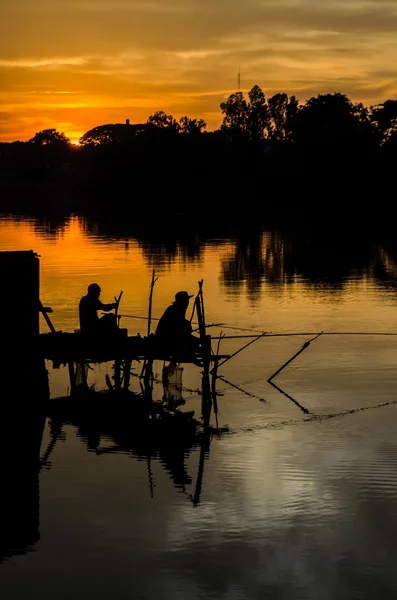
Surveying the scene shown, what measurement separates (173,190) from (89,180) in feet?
106

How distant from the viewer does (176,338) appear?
64.3 feet

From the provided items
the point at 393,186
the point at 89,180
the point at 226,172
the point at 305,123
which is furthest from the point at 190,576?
the point at 89,180

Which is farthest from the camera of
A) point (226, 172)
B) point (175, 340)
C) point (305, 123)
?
point (226, 172)

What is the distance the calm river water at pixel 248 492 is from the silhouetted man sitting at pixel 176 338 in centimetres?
94

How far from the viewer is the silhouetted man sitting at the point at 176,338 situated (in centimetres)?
1959

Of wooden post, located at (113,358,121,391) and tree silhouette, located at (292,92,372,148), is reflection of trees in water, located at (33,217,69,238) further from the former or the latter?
wooden post, located at (113,358,121,391)

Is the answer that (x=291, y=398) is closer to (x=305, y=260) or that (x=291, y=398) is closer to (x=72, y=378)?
(x=72, y=378)

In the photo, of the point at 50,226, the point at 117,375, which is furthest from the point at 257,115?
the point at 117,375

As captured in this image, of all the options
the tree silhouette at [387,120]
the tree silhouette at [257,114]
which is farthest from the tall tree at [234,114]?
the tree silhouette at [387,120]

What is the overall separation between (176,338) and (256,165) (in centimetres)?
10617

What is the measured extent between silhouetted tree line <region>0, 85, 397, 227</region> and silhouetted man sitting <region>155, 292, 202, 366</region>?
69293 mm

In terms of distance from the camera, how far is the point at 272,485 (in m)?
14.4

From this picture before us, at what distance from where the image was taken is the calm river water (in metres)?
11.5

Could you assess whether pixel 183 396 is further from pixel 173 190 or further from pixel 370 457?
pixel 173 190
